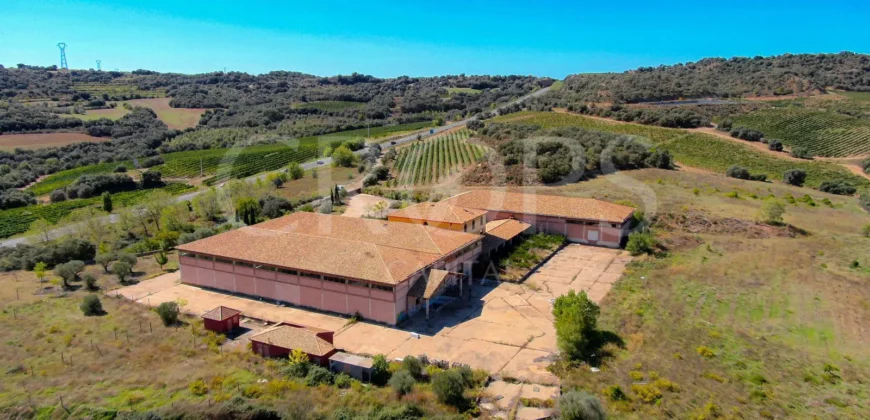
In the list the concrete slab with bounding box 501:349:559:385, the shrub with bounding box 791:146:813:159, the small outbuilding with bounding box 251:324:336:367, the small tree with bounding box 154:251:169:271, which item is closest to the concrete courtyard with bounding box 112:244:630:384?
the concrete slab with bounding box 501:349:559:385

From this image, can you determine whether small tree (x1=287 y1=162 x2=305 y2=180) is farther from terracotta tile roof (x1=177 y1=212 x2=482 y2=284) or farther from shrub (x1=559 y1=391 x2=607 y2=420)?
shrub (x1=559 y1=391 x2=607 y2=420)

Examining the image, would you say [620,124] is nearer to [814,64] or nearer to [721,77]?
[721,77]

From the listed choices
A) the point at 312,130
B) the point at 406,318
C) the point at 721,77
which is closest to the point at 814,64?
the point at 721,77

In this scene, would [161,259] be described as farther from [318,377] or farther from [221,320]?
[318,377]

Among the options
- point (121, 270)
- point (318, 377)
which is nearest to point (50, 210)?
point (121, 270)

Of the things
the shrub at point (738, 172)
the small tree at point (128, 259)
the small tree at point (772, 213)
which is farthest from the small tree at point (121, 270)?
the shrub at point (738, 172)

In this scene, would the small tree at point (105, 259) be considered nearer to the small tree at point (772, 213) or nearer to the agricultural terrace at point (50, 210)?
the agricultural terrace at point (50, 210)
